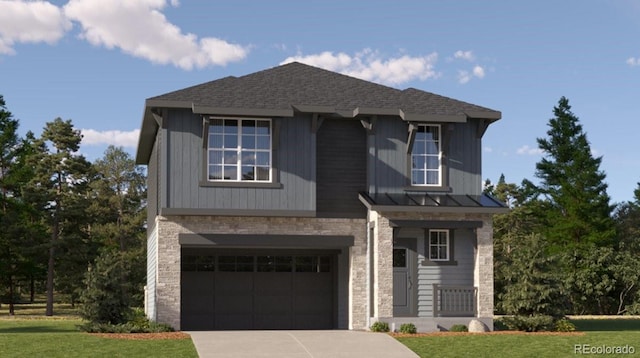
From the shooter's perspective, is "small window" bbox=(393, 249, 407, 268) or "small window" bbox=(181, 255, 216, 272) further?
"small window" bbox=(181, 255, 216, 272)

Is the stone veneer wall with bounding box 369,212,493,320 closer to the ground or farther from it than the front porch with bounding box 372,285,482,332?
farther from it

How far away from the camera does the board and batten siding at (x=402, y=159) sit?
24.5 m

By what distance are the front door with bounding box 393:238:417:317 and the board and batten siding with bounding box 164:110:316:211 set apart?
9.51 feet

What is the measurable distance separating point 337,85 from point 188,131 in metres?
5.45

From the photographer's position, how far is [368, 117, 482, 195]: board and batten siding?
24516 millimetres

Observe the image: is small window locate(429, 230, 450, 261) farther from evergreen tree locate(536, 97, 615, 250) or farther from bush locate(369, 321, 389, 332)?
evergreen tree locate(536, 97, 615, 250)

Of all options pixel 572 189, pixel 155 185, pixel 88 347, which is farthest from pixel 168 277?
pixel 572 189

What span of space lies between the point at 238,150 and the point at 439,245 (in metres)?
6.43

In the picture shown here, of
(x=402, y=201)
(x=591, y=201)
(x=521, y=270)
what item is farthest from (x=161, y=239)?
(x=591, y=201)

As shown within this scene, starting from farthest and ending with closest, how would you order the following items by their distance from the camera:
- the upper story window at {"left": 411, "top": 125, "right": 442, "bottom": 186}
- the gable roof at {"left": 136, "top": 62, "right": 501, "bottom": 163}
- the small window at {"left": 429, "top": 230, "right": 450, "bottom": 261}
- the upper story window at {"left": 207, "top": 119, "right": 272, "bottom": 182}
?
the upper story window at {"left": 411, "top": 125, "right": 442, "bottom": 186} < the small window at {"left": 429, "top": 230, "right": 450, "bottom": 261} < the upper story window at {"left": 207, "top": 119, "right": 272, "bottom": 182} < the gable roof at {"left": 136, "top": 62, "right": 501, "bottom": 163}

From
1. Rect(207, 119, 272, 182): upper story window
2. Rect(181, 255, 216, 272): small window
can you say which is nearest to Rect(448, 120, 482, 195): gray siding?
Rect(207, 119, 272, 182): upper story window

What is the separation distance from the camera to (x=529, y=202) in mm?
51156

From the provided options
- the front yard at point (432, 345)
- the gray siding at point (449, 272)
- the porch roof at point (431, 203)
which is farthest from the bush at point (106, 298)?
the gray siding at point (449, 272)

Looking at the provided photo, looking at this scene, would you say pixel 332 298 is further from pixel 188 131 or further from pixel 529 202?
pixel 529 202
